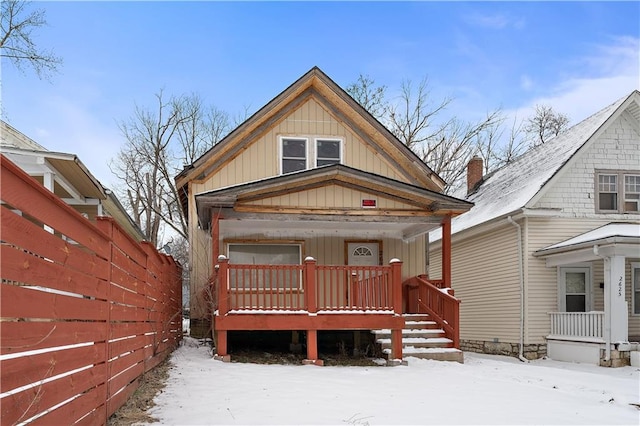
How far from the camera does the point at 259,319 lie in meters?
10.4

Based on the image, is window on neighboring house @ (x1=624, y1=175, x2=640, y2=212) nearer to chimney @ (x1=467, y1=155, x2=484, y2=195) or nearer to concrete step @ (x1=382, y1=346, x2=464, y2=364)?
chimney @ (x1=467, y1=155, x2=484, y2=195)

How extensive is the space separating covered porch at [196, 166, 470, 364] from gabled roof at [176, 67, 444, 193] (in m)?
1.79

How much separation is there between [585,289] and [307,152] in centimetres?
818

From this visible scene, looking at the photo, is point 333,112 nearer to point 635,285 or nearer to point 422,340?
point 422,340

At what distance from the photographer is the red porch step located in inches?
437

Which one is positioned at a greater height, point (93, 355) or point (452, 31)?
point (452, 31)

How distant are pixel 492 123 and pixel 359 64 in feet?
26.3

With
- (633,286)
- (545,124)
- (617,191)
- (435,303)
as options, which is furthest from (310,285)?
(545,124)

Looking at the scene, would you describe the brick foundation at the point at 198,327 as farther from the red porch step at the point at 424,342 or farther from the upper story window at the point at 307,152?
the red porch step at the point at 424,342

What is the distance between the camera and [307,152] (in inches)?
590

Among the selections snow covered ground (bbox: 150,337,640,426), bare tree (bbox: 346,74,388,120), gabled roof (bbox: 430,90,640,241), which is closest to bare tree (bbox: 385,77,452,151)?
bare tree (bbox: 346,74,388,120)

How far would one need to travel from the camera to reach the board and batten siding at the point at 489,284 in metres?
15.7

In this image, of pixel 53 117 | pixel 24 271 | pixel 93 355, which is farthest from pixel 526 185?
pixel 53 117

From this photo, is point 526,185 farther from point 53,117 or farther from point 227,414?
point 53,117
